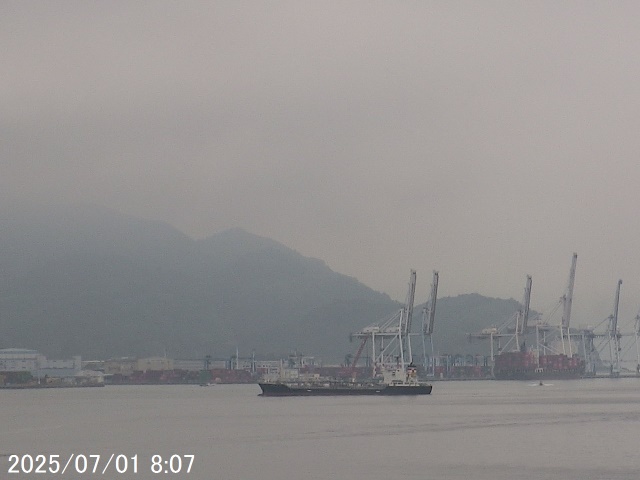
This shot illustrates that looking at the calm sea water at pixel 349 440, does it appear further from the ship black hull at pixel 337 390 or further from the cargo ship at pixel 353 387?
the cargo ship at pixel 353 387

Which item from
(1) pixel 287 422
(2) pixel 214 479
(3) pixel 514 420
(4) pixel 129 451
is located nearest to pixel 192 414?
(1) pixel 287 422

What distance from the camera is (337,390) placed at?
140 m

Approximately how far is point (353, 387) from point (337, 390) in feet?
6.78

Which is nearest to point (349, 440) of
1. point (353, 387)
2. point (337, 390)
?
point (353, 387)

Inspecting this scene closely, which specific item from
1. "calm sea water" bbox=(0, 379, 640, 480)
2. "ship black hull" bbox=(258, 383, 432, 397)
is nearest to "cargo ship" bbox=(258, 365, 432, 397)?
"ship black hull" bbox=(258, 383, 432, 397)

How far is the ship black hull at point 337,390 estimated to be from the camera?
135613 millimetres

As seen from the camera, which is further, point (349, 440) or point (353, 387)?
point (353, 387)

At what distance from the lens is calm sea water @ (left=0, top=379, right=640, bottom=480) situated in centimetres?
5112

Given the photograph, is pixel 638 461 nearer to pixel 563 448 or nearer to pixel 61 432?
pixel 563 448

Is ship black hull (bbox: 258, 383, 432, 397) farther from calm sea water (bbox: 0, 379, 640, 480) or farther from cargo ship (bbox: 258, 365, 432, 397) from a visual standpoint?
calm sea water (bbox: 0, 379, 640, 480)

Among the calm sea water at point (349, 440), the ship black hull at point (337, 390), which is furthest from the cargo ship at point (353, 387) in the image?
the calm sea water at point (349, 440)

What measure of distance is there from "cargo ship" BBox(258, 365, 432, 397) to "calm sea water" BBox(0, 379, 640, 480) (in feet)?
93.0

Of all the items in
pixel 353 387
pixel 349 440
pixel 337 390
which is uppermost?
pixel 353 387

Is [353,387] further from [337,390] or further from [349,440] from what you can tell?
[349,440]
